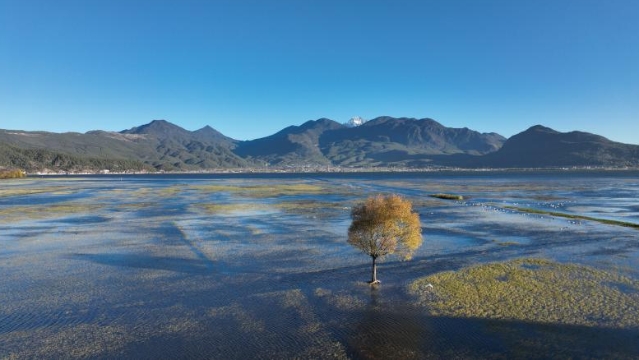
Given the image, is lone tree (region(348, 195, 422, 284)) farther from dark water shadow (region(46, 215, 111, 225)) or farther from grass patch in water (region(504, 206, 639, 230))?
dark water shadow (region(46, 215, 111, 225))

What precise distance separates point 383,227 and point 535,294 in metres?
11.1

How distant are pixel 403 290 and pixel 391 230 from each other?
4.40m

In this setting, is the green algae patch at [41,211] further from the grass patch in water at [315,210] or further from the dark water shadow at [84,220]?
the grass patch in water at [315,210]

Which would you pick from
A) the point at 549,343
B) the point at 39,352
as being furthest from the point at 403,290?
the point at 39,352

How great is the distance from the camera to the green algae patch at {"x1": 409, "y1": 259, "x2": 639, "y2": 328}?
Result: 24.1 meters

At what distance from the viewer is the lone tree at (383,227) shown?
3052 cm

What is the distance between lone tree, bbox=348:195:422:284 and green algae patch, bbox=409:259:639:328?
3340 millimetres

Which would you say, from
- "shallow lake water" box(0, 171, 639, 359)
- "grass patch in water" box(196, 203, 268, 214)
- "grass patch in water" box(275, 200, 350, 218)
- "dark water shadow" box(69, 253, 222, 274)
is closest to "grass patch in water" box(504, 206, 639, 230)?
"shallow lake water" box(0, 171, 639, 359)

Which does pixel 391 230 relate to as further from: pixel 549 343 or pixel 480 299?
pixel 549 343

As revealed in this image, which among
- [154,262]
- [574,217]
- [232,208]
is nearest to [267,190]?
[232,208]

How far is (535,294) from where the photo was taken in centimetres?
2781

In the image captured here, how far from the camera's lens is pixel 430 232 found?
53.1 metres

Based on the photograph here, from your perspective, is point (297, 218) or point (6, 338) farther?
point (297, 218)

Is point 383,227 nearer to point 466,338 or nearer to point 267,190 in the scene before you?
point 466,338
